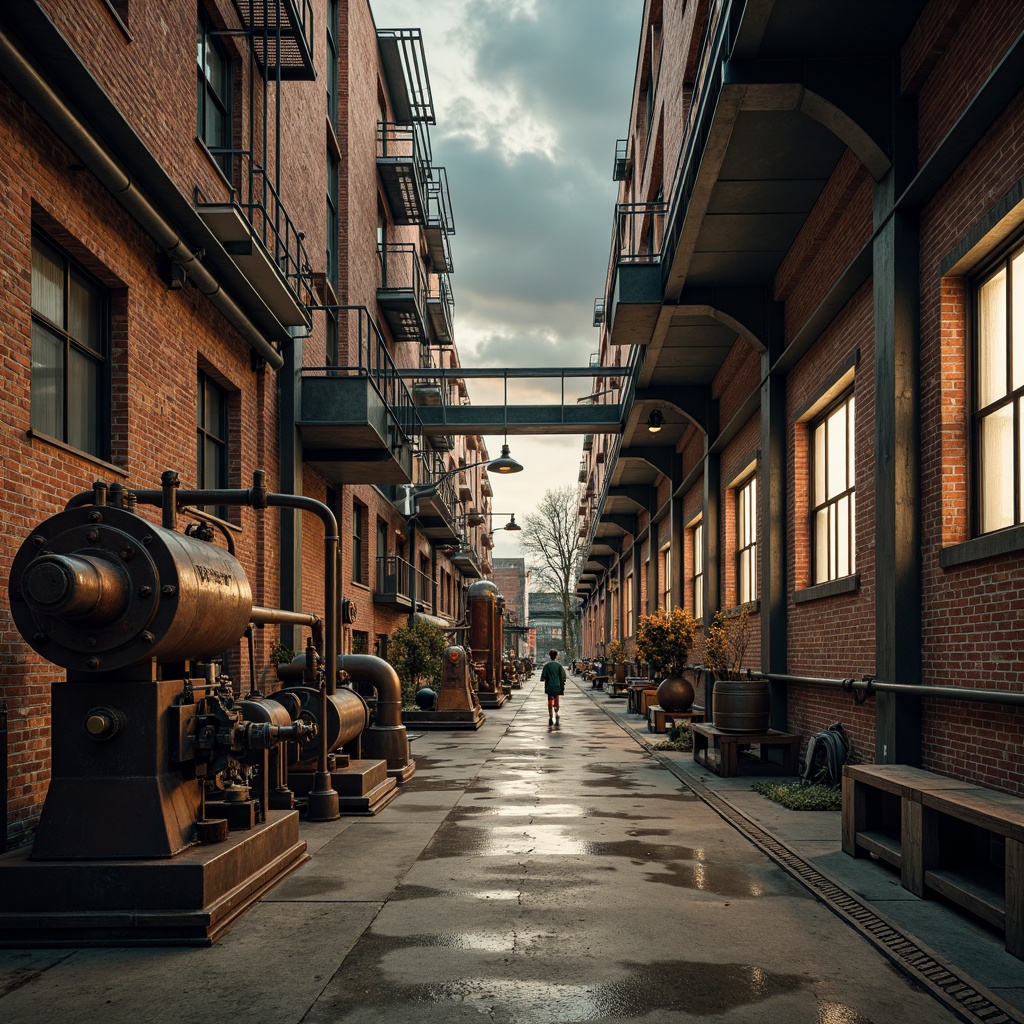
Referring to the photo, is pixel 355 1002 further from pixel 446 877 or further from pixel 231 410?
pixel 231 410

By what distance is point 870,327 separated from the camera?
10031 millimetres

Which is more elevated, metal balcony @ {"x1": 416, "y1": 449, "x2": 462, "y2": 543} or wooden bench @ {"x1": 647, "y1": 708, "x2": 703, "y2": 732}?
metal balcony @ {"x1": 416, "y1": 449, "x2": 462, "y2": 543}

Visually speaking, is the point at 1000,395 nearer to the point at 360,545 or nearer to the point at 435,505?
the point at 360,545

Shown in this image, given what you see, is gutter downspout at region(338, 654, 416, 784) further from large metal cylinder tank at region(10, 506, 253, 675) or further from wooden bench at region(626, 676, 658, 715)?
wooden bench at region(626, 676, 658, 715)

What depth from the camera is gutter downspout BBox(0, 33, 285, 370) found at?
7.30m

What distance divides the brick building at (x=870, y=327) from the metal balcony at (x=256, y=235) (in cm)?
448

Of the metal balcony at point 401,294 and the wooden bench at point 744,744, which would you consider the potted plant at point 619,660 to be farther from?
the wooden bench at point 744,744

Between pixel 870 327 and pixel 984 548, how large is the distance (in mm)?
3528

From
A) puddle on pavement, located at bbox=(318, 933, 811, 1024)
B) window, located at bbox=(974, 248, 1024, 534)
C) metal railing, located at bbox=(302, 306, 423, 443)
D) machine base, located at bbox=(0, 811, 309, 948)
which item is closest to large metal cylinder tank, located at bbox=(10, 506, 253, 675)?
machine base, located at bbox=(0, 811, 309, 948)

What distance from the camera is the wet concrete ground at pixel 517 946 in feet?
14.1

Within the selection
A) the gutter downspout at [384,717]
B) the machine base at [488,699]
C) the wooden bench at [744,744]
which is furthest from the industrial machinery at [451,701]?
the gutter downspout at [384,717]

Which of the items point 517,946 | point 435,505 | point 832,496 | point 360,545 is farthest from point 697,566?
point 517,946

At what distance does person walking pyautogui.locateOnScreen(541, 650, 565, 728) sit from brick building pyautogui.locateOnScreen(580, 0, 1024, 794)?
6.31 meters

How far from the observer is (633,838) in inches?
323
